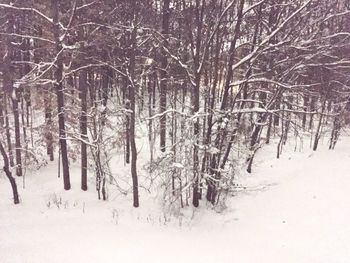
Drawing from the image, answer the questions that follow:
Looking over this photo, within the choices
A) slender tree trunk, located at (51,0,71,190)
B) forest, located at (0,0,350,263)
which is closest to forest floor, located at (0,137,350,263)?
forest, located at (0,0,350,263)

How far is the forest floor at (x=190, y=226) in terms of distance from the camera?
38.1ft

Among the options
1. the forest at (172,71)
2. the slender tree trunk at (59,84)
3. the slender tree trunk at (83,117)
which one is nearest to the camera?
the forest at (172,71)

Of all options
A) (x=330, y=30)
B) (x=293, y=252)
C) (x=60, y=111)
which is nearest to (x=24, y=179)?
(x=60, y=111)

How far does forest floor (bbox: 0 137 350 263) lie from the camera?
11.6m

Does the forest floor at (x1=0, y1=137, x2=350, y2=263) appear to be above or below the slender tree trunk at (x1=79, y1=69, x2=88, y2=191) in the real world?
below

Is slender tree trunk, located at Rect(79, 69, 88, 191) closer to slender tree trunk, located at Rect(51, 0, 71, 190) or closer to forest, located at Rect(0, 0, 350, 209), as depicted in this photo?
Result: forest, located at Rect(0, 0, 350, 209)

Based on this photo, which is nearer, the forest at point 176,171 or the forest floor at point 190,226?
the forest floor at point 190,226

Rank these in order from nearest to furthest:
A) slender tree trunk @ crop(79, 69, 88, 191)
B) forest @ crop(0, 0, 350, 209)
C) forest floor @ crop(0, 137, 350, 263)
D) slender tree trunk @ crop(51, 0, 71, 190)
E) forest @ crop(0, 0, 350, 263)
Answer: forest floor @ crop(0, 137, 350, 263) → forest @ crop(0, 0, 350, 263) → forest @ crop(0, 0, 350, 209) → slender tree trunk @ crop(51, 0, 71, 190) → slender tree trunk @ crop(79, 69, 88, 191)

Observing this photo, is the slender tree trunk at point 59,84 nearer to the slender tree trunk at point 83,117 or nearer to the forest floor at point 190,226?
the slender tree trunk at point 83,117

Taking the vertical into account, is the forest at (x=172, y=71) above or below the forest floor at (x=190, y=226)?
above

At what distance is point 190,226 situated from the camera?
14.1m

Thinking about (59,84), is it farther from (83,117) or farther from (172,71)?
(172,71)

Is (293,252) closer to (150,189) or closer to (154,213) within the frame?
(154,213)

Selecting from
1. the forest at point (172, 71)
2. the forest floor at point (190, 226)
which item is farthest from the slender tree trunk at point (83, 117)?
the forest floor at point (190, 226)
